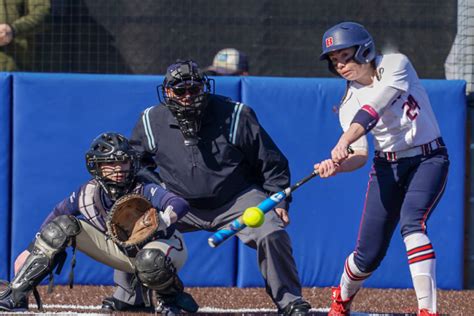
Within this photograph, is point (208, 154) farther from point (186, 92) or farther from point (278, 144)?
point (278, 144)

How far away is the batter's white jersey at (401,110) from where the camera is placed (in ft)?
18.6

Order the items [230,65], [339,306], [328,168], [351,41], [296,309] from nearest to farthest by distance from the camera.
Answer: [328,168]
[351,41]
[296,309]
[339,306]
[230,65]

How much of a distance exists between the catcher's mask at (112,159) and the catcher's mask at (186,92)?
0.38m

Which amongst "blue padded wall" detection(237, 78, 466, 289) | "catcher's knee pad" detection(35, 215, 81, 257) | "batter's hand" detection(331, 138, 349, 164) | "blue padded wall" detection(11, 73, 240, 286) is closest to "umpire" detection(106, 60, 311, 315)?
"batter's hand" detection(331, 138, 349, 164)

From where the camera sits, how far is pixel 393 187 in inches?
228

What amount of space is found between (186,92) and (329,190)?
2.10 m

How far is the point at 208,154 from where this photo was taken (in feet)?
20.4

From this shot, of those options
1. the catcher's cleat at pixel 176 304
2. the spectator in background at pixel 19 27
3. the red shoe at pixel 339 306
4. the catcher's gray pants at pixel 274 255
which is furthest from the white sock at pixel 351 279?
the spectator in background at pixel 19 27

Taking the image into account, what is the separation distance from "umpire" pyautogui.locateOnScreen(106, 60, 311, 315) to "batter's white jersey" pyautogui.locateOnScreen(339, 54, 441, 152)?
26.2 inches

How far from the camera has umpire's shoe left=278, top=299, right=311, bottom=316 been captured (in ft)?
18.9

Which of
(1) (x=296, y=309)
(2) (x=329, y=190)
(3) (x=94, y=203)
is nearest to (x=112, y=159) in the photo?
(3) (x=94, y=203)

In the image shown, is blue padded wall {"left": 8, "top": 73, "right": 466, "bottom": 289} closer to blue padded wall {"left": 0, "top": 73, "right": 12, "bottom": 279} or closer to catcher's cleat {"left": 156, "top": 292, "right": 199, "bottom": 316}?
blue padded wall {"left": 0, "top": 73, "right": 12, "bottom": 279}

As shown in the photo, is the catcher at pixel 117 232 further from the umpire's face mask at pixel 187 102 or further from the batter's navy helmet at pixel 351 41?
the batter's navy helmet at pixel 351 41

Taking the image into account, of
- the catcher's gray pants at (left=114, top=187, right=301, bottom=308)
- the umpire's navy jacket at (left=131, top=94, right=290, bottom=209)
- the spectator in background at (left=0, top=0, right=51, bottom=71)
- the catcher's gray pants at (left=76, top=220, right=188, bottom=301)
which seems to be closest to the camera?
the catcher's gray pants at (left=76, top=220, right=188, bottom=301)
